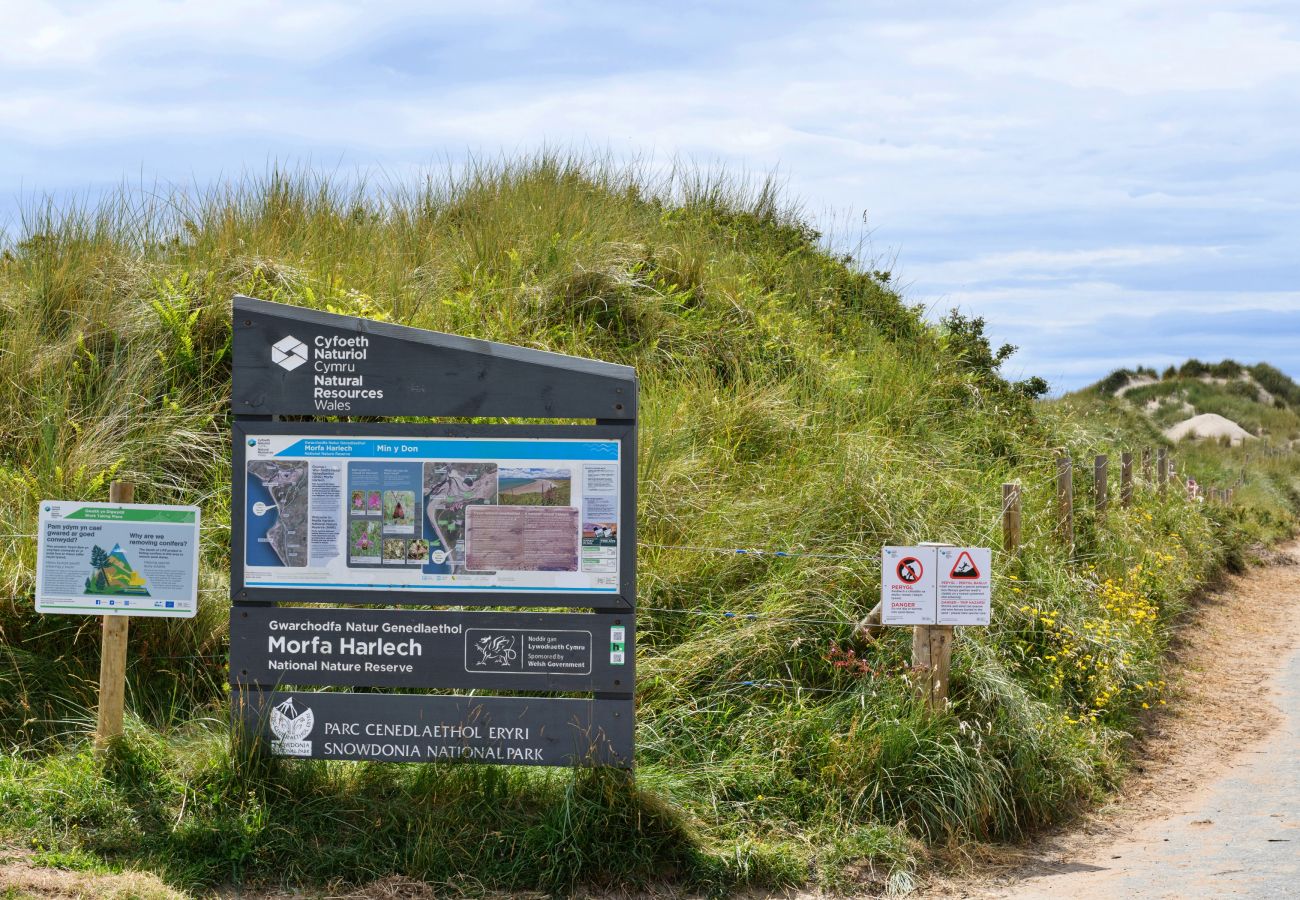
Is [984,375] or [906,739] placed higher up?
[984,375]

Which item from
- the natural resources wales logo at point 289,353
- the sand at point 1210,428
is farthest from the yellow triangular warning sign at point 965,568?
the sand at point 1210,428

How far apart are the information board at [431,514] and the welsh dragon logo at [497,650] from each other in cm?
27

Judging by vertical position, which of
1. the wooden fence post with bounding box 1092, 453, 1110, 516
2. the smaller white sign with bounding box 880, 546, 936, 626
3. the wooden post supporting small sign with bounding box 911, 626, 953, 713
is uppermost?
the wooden fence post with bounding box 1092, 453, 1110, 516

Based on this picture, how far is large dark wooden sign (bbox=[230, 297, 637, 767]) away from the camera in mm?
5980

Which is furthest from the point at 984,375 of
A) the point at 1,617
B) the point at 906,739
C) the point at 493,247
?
the point at 1,617

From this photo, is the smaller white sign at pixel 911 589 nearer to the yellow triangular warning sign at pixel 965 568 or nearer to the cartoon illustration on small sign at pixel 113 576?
the yellow triangular warning sign at pixel 965 568

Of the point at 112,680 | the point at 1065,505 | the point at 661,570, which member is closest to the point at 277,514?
the point at 112,680

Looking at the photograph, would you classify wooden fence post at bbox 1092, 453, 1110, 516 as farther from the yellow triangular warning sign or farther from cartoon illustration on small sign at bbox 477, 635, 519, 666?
cartoon illustration on small sign at bbox 477, 635, 519, 666

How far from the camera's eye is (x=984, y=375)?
48.4 feet

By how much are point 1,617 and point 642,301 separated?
7374mm

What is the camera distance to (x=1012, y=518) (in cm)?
898

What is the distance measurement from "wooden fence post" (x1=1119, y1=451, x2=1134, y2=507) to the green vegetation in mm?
419

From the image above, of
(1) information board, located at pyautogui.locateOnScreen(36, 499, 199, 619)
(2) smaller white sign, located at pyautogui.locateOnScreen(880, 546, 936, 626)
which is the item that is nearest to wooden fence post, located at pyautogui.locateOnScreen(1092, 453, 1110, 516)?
(2) smaller white sign, located at pyautogui.locateOnScreen(880, 546, 936, 626)

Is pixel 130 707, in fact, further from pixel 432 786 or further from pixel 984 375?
pixel 984 375
